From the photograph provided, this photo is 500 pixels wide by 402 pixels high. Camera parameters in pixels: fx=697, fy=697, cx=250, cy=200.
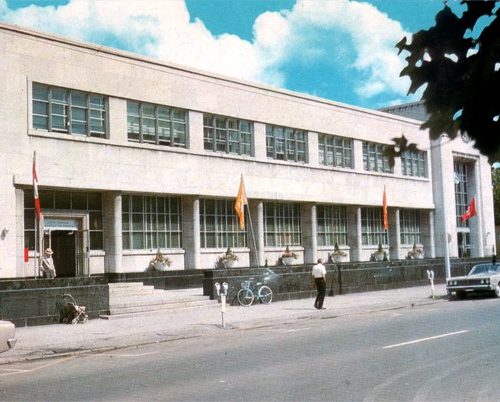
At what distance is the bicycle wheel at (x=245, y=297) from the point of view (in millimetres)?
24344

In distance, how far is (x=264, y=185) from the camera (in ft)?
110

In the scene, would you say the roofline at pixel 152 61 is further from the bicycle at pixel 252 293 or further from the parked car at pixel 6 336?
the parked car at pixel 6 336

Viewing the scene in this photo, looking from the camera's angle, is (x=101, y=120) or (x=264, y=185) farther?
(x=264, y=185)

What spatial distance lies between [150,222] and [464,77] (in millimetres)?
26597

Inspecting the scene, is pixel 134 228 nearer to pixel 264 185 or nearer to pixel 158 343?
pixel 264 185

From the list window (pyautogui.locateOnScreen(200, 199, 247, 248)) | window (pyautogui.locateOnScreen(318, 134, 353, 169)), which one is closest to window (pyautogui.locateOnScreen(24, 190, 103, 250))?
window (pyautogui.locateOnScreen(200, 199, 247, 248))

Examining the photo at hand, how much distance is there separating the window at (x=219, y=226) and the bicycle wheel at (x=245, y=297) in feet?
22.8

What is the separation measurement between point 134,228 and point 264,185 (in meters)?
7.61

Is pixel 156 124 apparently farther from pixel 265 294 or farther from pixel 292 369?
pixel 292 369

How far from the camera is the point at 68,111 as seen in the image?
2584cm

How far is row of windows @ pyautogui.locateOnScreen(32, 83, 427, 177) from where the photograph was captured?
83.5ft

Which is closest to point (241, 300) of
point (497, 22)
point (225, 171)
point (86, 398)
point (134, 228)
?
point (134, 228)

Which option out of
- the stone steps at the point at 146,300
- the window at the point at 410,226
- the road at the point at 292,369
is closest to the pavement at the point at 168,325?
the stone steps at the point at 146,300

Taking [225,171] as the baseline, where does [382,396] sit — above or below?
below
